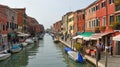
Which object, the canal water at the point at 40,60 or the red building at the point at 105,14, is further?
the red building at the point at 105,14

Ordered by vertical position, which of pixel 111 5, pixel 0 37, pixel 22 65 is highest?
pixel 111 5

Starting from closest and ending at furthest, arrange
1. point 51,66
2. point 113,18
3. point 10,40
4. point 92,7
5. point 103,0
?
1. point 51,66
2. point 113,18
3. point 103,0
4. point 92,7
5. point 10,40

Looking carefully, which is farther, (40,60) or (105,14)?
(105,14)

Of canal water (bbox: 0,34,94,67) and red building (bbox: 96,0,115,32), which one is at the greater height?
red building (bbox: 96,0,115,32)

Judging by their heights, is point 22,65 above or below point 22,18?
below

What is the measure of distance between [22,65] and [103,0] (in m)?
14.4

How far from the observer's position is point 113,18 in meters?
32.0

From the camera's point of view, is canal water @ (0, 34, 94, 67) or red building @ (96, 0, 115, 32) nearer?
canal water @ (0, 34, 94, 67)

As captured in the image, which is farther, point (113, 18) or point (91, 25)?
point (91, 25)

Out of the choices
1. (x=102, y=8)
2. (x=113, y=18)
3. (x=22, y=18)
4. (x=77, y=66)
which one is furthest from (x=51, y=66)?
(x=22, y=18)

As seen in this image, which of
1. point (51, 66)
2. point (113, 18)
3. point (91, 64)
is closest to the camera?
point (91, 64)

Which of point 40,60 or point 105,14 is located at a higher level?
point 105,14

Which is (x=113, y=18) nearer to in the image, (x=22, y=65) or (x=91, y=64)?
(x=91, y=64)

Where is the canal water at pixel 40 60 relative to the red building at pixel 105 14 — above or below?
below
